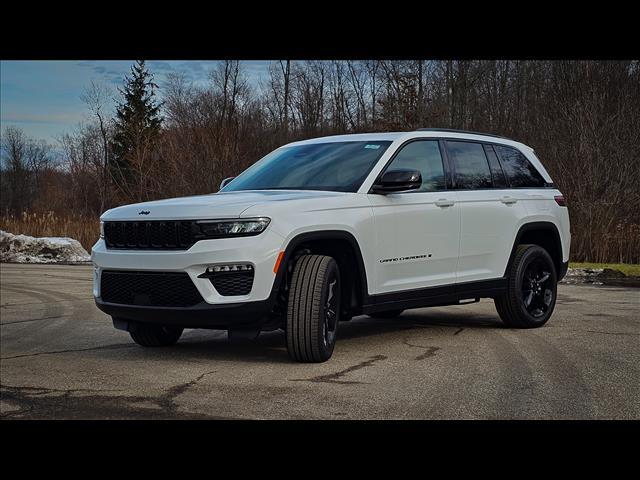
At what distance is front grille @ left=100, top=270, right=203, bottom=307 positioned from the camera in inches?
257

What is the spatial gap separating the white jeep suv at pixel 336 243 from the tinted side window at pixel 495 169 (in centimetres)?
2

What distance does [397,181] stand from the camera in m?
7.41

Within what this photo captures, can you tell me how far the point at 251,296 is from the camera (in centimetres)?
646

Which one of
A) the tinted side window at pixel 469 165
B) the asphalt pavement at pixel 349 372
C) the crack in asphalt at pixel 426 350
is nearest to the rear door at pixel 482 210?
the tinted side window at pixel 469 165

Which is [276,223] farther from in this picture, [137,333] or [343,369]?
[137,333]

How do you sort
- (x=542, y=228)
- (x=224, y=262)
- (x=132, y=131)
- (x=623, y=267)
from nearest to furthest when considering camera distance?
(x=224, y=262)
(x=542, y=228)
(x=623, y=267)
(x=132, y=131)

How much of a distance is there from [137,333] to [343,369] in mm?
2258

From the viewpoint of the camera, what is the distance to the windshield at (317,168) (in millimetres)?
7707

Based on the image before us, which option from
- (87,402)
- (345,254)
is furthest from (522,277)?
(87,402)

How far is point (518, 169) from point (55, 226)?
62.1 ft

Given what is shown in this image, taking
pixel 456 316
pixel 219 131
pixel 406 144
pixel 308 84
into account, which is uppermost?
pixel 308 84

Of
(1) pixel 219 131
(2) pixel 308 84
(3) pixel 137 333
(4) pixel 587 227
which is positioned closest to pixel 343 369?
(3) pixel 137 333

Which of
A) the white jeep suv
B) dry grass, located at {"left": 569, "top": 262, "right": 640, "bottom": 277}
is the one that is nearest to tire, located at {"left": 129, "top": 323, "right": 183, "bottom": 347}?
the white jeep suv

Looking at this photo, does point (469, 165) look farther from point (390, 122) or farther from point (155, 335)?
point (390, 122)
